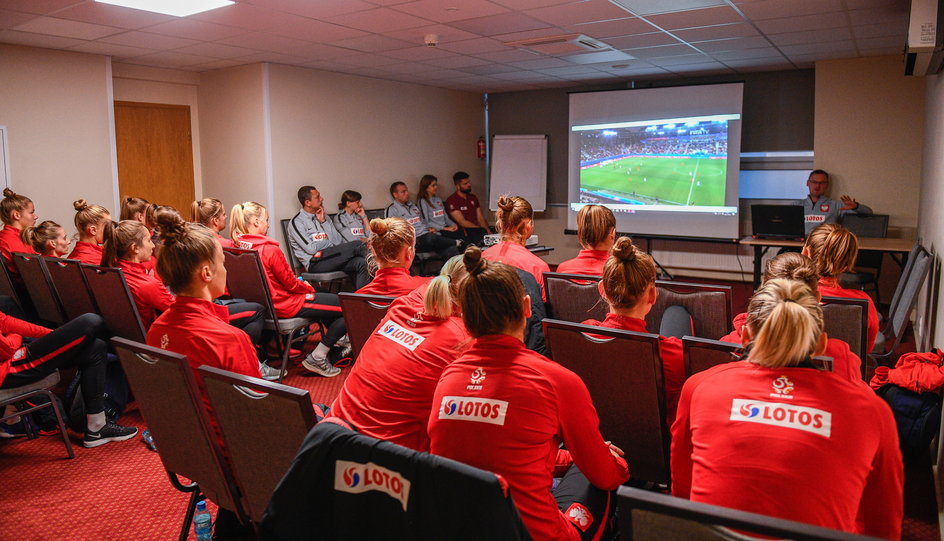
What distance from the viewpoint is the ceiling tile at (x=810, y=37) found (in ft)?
18.0

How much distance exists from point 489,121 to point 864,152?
5.22 metres

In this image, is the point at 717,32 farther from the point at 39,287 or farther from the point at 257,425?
the point at 39,287

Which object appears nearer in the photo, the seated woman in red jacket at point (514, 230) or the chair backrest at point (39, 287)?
the seated woman in red jacket at point (514, 230)

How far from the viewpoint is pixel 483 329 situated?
1.59 meters

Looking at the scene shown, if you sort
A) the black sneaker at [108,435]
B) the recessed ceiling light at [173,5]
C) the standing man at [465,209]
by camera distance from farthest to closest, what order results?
the standing man at [465,209] < the recessed ceiling light at [173,5] < the black sneaker at [108,435]

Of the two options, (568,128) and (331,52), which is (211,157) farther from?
(568,128)

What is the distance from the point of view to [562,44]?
19.7ft

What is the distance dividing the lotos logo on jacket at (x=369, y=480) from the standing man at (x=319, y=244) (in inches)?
209

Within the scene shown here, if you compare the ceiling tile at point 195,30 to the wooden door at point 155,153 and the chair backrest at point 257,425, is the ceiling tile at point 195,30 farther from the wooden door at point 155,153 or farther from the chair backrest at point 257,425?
the chair backrest at point 257,425

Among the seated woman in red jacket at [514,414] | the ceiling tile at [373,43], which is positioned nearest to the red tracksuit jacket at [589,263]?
the seated woman in red jacket at [514,414]

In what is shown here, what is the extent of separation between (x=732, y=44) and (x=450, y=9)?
300 cm

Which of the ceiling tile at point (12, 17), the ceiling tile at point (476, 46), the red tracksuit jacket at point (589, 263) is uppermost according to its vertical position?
the ceiling tile at point (476, 46)

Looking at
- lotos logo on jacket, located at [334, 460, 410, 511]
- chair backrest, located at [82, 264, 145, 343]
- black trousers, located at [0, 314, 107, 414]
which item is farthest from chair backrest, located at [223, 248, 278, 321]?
lotos logo on jacket, located at [334, 460, 410, 511]

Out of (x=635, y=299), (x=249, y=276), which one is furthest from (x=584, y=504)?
(x=249, y=276)
